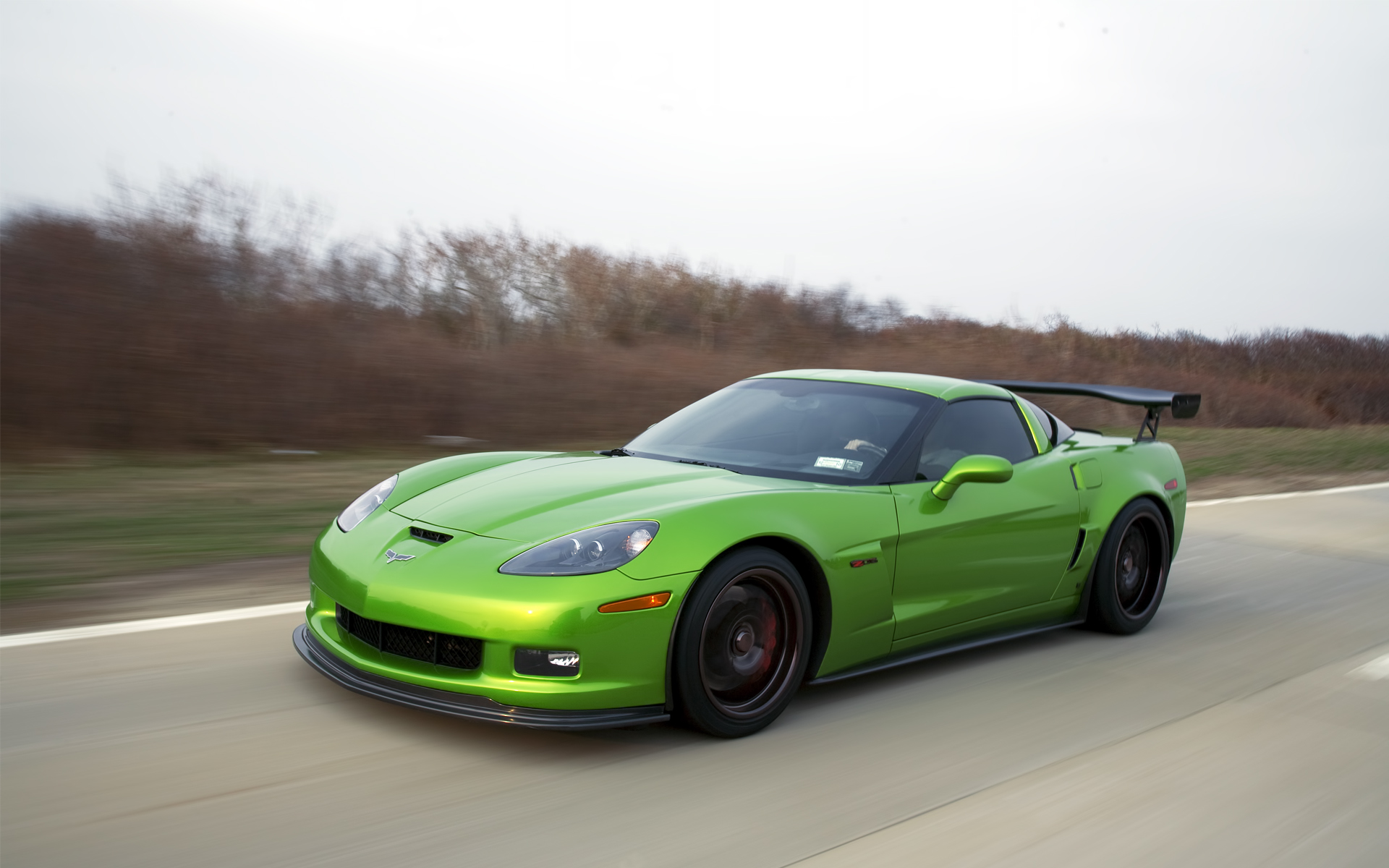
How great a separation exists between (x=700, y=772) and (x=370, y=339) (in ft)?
32.0

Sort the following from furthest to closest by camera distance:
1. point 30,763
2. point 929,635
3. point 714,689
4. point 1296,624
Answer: point 1296,624 < point 929,635 < point 714,689 < point 30,763

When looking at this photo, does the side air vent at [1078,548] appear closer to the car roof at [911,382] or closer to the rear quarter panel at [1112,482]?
the rear quarter panel at [1112,482]

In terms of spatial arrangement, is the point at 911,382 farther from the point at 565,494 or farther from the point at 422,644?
the point at 422,644

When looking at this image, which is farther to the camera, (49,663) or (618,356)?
(618,356)

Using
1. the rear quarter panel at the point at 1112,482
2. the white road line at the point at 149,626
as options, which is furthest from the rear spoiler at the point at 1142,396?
the white road line at the point at 149,626

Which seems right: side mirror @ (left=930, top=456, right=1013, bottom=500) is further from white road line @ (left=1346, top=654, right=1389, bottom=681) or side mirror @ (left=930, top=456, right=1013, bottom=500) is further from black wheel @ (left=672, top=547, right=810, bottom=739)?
white road line @ (left=1346, top=654, right=1389, bottom=681)

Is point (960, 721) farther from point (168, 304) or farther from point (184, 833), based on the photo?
point (168, 304)

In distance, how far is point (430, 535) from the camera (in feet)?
11.9

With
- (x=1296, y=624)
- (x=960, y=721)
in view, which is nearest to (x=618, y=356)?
(x=1296, y=624)

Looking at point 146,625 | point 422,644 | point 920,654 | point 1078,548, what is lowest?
point 146,625

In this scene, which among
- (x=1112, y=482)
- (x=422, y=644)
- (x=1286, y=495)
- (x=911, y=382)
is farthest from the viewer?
(x=1286, y=495)

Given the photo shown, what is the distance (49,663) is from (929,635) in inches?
124

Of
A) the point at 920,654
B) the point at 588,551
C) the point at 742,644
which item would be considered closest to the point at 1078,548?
the point at 920,654

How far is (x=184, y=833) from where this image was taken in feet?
8.82
